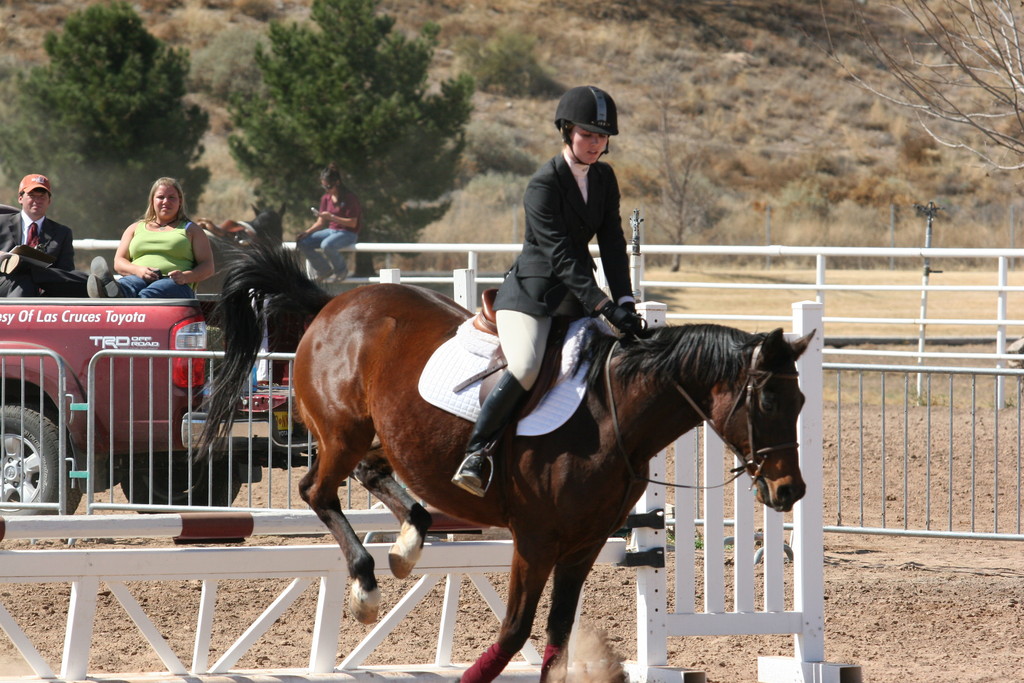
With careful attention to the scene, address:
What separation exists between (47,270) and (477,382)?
4769mm

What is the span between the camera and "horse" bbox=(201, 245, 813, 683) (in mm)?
4211

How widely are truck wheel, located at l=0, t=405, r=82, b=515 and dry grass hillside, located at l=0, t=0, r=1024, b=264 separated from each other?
22173mm

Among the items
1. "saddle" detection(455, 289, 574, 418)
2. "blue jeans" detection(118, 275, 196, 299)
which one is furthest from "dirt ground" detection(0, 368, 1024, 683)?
"blue jeans" detection(118, 275, 196, 299)

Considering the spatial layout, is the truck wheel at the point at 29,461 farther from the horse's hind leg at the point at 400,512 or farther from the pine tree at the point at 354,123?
the pine tree at the point at 354,123

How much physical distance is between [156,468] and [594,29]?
48575 mm

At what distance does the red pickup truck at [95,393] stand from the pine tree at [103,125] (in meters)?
21.9

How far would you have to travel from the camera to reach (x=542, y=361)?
453 cm

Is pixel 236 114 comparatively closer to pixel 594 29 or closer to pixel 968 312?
pixel 968 312

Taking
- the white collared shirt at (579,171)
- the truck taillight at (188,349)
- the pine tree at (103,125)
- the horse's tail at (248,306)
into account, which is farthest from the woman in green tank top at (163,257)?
the pine tree at (103,125)

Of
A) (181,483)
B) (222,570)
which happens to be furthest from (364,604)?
(181,483)

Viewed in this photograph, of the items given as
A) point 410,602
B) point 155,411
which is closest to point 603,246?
point 410,602

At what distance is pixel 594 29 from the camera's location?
53875 millimetres

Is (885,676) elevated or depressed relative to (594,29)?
depressed

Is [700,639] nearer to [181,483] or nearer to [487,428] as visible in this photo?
[487,428]
